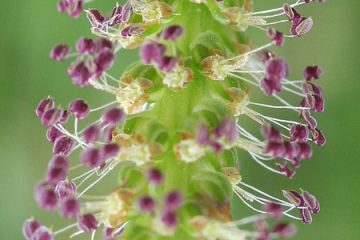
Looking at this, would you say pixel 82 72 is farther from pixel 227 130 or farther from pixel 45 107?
pixel 227 130

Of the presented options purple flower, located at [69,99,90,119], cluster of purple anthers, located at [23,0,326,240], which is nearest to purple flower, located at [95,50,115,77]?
cluster of purple anthers, located at [23,0,326,240]

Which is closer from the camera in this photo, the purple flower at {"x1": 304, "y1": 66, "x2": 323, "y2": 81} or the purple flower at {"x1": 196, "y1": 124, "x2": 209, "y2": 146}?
the purple flower at {"x1": 196, "y1": 124, "x2": 209, "y2": 146}

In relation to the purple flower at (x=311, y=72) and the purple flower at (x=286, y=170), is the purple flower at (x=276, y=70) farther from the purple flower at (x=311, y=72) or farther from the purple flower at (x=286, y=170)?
the purple flower at (x=286, y=170)

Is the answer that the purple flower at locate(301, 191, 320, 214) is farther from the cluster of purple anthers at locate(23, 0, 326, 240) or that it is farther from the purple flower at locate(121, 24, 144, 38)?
the purple flower at locate(121, 24, 144, 38)

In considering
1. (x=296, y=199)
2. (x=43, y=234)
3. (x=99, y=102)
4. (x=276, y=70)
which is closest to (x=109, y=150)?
(x=43, y=234)

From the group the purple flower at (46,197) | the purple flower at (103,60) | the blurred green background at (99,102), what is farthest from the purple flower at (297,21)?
the blurred green background at (99,102)
